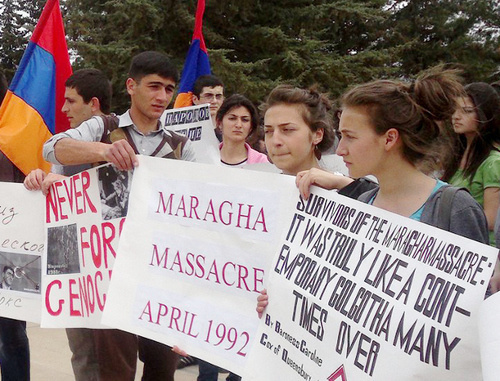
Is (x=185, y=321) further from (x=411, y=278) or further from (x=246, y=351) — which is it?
(x=411, y=278)

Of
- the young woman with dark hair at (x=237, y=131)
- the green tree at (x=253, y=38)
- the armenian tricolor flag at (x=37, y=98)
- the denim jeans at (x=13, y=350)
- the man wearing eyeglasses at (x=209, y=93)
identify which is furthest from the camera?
the green tree at (x=253, y=38)

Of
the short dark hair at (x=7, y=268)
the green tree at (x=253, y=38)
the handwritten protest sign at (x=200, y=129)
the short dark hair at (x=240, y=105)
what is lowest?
the short dark hair at (x=7, y=268)

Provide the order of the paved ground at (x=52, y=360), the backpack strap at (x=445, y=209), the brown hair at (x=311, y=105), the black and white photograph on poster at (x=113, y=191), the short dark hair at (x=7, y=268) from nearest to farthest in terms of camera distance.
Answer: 1. the backpack strap at (x=445, y=209)
2. the brown hair at (x=311, y=105)
3. the black and white photograph on poster at (x=113, y=191)
4. the short dark hair at (x=7, y=268)
5. the paved ground at (x=52, y=360)

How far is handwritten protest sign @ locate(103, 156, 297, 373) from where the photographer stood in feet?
8.65

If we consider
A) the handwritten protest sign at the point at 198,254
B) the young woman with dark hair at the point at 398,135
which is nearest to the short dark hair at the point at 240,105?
the handwritten protest sign at the point at 198,254

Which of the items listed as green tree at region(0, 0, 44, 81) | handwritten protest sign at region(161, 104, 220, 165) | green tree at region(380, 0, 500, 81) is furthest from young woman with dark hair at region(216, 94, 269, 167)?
green tree at region(0, 0, 44, 81)

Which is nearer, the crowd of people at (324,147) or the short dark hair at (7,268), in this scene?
the crowd of people at (324,147)

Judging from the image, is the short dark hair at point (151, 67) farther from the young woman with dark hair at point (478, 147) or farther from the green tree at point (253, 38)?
the green tree at point (253, 38)

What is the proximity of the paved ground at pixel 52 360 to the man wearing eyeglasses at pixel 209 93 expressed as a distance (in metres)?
2.41

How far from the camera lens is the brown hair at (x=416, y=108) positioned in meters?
2.27

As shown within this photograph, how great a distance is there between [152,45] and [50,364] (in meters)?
12.8

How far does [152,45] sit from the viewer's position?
17000mm

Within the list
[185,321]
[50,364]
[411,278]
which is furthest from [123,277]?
[50,364]

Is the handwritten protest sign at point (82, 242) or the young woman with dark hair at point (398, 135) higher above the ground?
the young woman with dark hair at point (398, 135)
